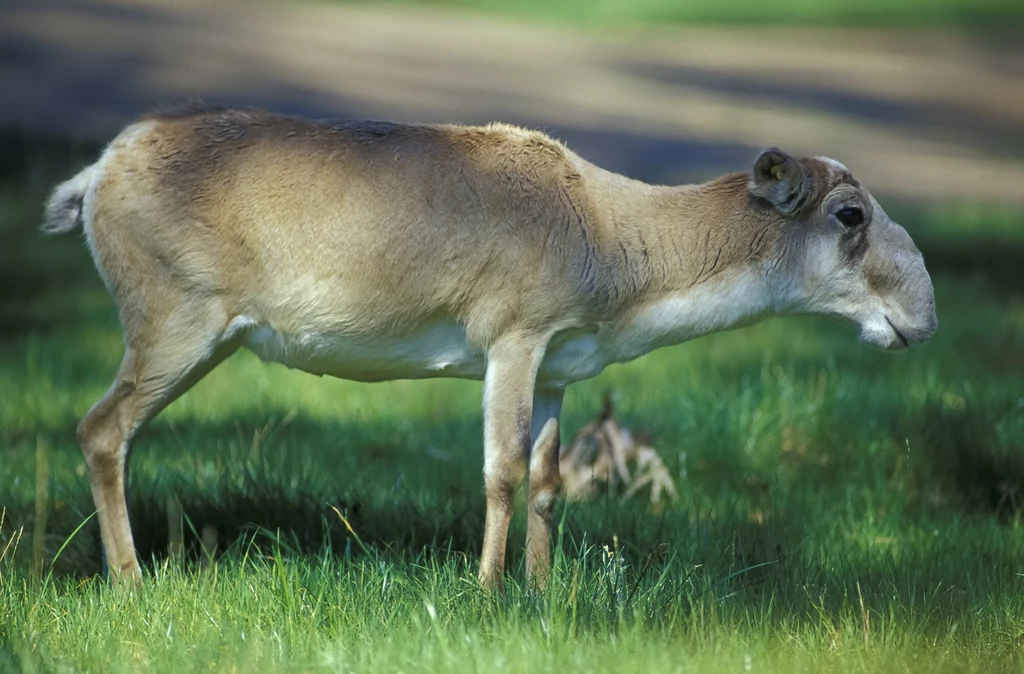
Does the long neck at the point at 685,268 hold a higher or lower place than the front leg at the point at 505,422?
higher

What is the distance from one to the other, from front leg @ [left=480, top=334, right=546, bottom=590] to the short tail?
171 centimetres

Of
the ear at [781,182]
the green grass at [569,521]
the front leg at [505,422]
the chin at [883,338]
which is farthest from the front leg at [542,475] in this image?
the chin at [883,338]

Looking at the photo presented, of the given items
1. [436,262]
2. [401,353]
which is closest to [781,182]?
[436,262]

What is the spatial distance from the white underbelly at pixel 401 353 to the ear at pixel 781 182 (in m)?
0.84

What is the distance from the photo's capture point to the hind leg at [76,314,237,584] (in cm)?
502

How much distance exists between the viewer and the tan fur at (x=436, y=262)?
500 centimetres

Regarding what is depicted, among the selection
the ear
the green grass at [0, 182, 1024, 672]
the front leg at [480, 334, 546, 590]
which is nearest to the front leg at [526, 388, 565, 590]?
the green grass at [0, 182, 1024, 672]

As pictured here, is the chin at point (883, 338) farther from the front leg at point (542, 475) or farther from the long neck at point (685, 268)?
the front leg at point (542, 475)

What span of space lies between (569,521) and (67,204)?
7.60 feet

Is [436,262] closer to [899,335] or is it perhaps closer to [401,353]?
[401,353]

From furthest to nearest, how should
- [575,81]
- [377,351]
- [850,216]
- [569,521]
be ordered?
[575,81] → [569,521] → [850,216] → [377,351]

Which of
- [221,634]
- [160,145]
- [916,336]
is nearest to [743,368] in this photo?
[916,336]

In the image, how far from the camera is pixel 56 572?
5.29m

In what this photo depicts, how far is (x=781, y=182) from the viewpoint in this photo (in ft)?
17.0
